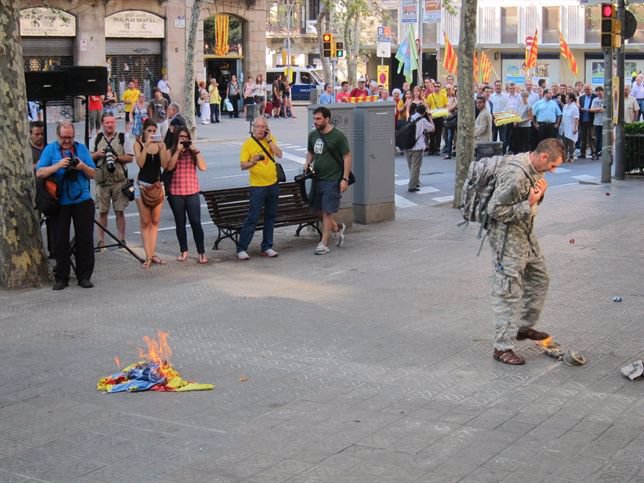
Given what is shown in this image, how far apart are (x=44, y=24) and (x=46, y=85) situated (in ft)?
89.2

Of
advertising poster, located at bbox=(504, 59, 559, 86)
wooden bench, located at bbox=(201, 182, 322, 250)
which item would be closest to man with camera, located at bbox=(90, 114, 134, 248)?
wooden bench, located at bbox=(201, 182, 322, 250)

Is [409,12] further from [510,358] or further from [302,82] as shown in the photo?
[510,358]

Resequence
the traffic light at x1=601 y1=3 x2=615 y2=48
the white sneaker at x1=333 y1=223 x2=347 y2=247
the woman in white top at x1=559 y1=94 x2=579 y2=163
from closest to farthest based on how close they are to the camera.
Answer: the white sneaker at x1=333 y1=223 x2=347 y2=247 → the traffic light at x1=601 y1=3 x2=615 y2=48 → the woman in white top at x1=559 y1=94 x2=579 y2=163

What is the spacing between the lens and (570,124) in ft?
87.4

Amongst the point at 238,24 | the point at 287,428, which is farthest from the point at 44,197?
the point at 238,24

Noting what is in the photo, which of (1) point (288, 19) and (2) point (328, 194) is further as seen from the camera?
(1) point (288, 19)

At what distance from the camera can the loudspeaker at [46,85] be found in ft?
45.9

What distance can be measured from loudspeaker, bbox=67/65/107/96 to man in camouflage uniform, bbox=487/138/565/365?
778 centimetres

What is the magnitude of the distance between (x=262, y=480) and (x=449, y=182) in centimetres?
1664

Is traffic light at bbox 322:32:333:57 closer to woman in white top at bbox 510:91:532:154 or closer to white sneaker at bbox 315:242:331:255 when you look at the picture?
woman in white top at bbox 510:91:532:154

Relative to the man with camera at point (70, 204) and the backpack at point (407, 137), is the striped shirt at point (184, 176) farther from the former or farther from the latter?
the backpack at point (407, 137)

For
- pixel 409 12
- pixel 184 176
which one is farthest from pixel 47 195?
pixel 409 12

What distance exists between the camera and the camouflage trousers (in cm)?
805

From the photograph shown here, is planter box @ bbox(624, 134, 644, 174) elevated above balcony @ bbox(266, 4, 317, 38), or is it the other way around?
balcony @ bbox(266, 4, 317, 38)
